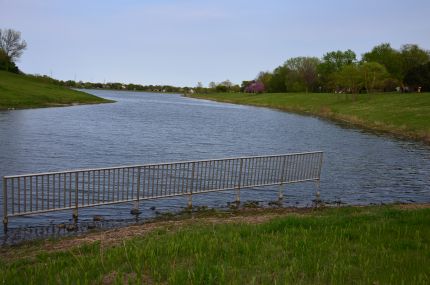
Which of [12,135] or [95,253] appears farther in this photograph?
[12,135]

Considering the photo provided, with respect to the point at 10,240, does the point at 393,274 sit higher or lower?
higher

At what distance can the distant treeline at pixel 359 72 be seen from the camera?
87.7m

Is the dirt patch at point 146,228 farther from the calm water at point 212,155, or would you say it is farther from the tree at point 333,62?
the tree at point 333,62

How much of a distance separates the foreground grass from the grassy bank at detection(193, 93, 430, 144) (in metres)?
Answer: 35.4

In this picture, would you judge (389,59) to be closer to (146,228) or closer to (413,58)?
(413,58)

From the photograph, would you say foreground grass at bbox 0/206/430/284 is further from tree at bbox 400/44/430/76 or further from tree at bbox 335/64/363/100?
tree at bbox 400/44/430/76

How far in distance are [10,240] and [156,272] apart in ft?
20.2

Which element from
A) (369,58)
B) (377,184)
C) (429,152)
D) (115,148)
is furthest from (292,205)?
(369,58)

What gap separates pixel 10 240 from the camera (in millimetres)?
11516

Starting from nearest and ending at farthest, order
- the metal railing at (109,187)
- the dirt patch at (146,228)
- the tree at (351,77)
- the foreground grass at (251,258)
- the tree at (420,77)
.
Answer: the foreground grass at (251,258) → the dirt patch at (146,228) → the metal railing at (109,187) → the tree at (351,77) → the tree at (420,77)

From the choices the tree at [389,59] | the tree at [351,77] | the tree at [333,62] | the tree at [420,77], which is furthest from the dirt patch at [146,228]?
the tree at [333,62]

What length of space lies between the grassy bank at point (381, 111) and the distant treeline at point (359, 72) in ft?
16.2

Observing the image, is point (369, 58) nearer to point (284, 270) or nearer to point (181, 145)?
point (181, 145)

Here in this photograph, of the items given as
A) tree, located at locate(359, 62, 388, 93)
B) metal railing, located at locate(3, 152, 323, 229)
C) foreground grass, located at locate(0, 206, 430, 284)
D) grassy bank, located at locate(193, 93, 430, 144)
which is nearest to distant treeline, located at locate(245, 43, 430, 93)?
tree, located at locate(359, 62, 388, 93)
